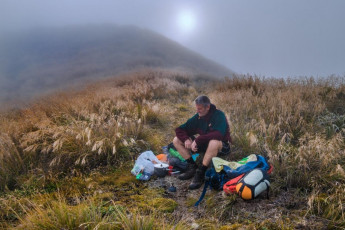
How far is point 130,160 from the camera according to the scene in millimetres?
4359

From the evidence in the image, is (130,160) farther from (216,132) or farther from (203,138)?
(216,132)

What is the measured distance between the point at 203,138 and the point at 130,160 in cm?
170

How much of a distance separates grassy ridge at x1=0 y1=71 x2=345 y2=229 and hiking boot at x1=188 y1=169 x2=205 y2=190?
1.43 feet

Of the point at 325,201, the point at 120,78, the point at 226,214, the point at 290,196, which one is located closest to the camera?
the point at 325,201

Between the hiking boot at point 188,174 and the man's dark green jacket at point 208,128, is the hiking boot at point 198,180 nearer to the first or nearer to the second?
the hiking boot at point 188,174

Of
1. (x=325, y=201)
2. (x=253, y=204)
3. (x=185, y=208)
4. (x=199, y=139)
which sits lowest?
(x=185, y=208)

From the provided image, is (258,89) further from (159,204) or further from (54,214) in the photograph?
(54,214)

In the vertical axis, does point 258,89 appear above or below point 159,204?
above

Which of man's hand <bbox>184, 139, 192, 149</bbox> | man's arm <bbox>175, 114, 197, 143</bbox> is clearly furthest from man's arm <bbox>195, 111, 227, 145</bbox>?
man's arm <bbox>175, 114, 197, 143</bbox>

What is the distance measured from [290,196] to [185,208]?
1558 mm

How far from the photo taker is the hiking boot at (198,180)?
3.43 m

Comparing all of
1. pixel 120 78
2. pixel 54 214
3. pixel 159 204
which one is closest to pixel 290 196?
pixel 159 204

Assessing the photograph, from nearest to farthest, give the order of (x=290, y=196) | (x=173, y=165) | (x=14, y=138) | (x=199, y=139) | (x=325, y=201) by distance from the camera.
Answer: (x=325, y=201), (x=290, y=196), (x=199, y=139), (x=173, y=165), (x=14, y=138)

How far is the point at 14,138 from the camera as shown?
439 centimetres
